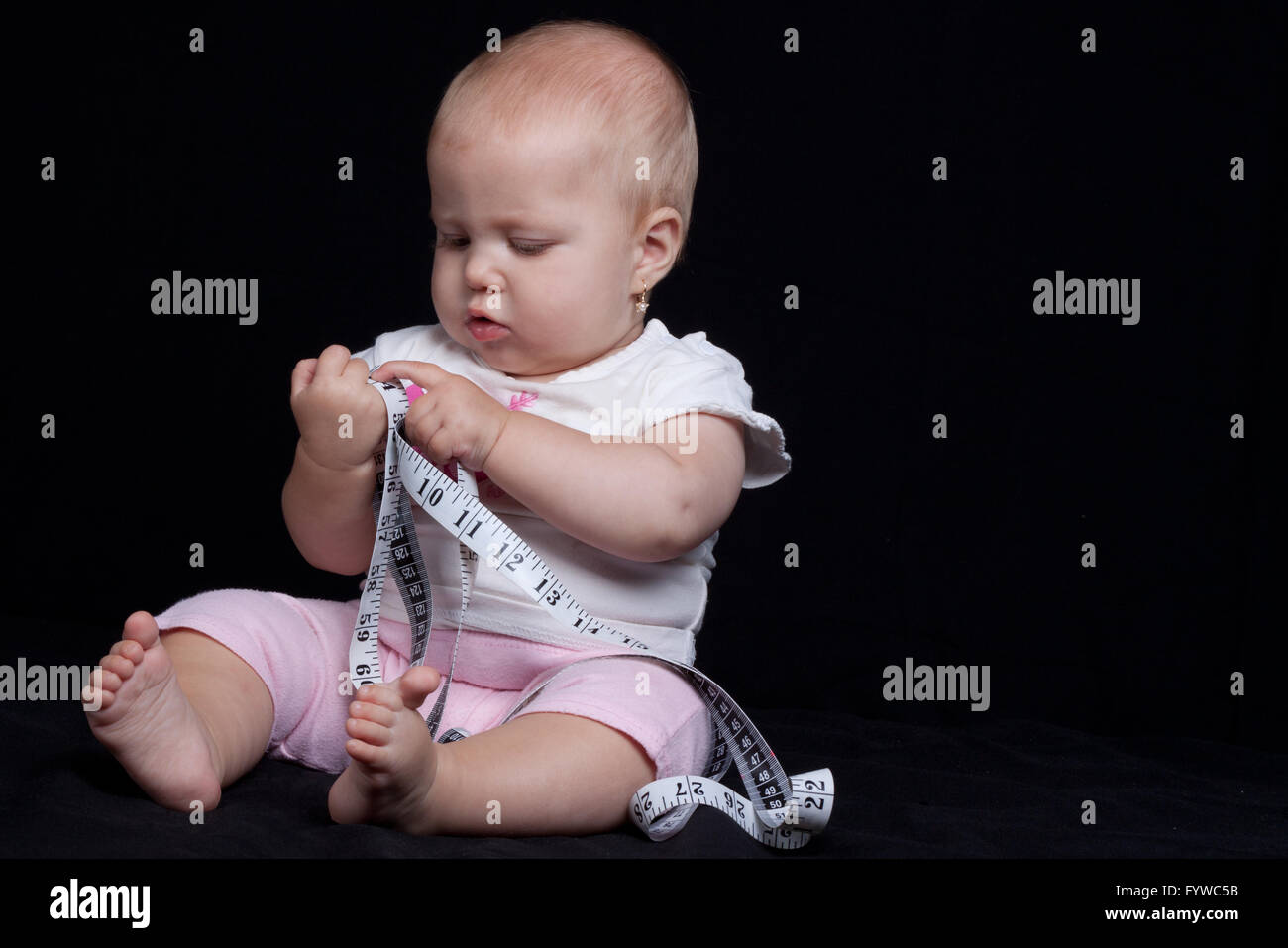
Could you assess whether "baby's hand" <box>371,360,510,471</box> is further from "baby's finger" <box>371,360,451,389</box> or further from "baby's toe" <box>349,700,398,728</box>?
"baby's toe" <box>349,700,398,728</box>

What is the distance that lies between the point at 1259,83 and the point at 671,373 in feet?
4.88

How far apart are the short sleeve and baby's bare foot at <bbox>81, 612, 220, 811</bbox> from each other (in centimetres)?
71

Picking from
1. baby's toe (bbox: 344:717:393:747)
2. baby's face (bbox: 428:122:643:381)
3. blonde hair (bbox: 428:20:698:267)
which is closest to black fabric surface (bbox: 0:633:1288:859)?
baby's toe (bbox: 344:717:393:747)

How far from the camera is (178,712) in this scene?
164 cm

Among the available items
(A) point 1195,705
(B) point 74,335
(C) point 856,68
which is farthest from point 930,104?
(B) point 74,335

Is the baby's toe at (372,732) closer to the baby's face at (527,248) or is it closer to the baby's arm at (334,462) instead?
the baby's arm at (334,462)

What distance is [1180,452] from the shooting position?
2857mm

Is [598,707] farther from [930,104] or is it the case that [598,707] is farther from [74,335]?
[74,335]

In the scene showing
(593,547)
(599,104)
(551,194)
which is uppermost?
(599,104)

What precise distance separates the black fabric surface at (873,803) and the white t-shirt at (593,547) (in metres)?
0.29

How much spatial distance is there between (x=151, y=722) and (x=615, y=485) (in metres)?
0.61

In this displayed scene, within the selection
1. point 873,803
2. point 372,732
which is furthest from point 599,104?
point 873,803

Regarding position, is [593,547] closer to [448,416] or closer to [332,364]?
[448,416]

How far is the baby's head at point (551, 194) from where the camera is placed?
75.7 inches
